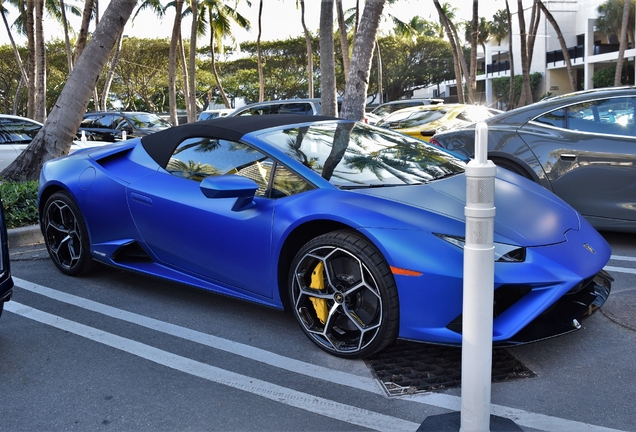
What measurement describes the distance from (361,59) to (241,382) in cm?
750

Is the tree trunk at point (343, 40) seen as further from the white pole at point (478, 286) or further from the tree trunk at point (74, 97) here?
→ the white pole at point (478, 286)

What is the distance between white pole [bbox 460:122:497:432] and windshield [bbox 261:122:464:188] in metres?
1.33

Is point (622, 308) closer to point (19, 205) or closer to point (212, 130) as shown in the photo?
point (212, 130)

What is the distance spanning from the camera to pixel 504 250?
3201 millimetres

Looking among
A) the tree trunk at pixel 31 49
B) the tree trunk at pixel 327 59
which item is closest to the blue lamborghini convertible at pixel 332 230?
the tree trunk at pixel 327 59

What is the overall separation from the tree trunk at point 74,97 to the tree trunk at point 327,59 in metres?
3.35

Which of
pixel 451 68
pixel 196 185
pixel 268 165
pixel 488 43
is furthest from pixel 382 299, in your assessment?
pixel 488 43

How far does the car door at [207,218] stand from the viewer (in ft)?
12.5

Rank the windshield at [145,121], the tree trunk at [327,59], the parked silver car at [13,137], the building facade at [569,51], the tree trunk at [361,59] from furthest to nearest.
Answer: the building facade at [569,51], the windshield at [145,121], the tree trunk at [327,59], the parked silver car at [13,137], the tree trunk at [361,59]

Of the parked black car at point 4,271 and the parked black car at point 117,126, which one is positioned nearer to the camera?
the parked black car at point 4,271

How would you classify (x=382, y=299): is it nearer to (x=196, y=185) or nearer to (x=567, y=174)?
(x=196, y=185)

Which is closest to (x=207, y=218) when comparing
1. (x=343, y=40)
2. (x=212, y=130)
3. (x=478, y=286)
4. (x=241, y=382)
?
(x=212, y=130)

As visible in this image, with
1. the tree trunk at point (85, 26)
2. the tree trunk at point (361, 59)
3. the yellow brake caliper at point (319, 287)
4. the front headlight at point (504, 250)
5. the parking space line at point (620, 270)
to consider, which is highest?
the tree trunk at point (85, 26)

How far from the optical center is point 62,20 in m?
34.5
